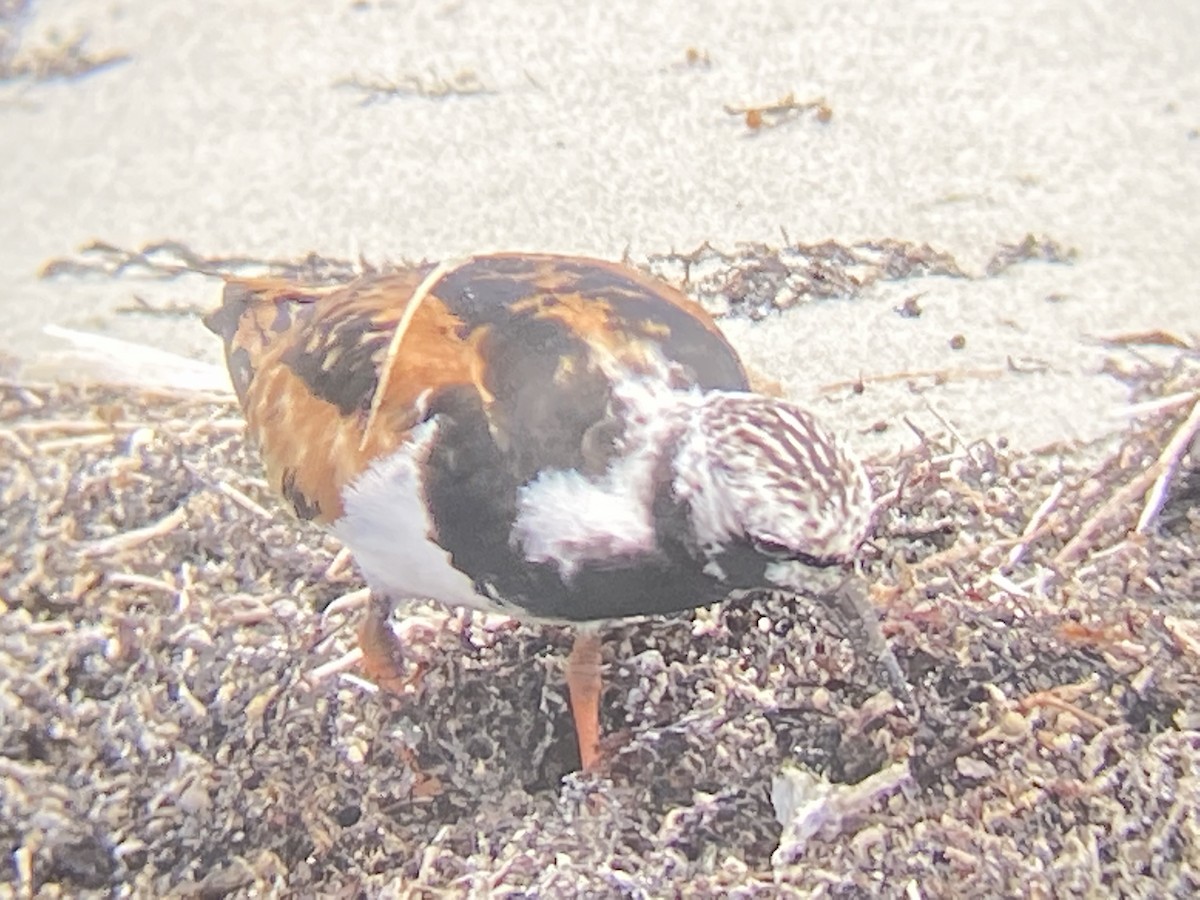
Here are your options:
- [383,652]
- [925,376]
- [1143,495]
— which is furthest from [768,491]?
[925,376]

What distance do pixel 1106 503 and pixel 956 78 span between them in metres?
1.62

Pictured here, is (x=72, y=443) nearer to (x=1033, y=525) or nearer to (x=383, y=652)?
(x=383, y=652)

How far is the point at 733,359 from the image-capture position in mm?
1879

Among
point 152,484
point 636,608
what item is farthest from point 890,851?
point 152,484

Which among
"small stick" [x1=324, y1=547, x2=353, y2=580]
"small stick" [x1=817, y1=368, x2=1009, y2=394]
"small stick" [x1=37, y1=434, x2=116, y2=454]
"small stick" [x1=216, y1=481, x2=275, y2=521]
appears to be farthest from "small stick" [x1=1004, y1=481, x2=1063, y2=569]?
"small stick" [x1=37, y1=434, x2=116, y2=454]

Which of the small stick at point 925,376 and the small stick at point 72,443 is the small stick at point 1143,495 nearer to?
the small stick at point 925,376

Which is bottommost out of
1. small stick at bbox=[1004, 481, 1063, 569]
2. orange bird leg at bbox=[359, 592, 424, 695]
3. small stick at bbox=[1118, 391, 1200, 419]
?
orange bird leg at bbox=[359, 592, 424, 695]

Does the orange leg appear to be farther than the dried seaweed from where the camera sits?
Yes

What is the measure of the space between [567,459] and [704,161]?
1.88 metres

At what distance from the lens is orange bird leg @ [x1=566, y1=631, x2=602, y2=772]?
202cm

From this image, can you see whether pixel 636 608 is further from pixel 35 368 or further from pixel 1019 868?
pixel 35 368

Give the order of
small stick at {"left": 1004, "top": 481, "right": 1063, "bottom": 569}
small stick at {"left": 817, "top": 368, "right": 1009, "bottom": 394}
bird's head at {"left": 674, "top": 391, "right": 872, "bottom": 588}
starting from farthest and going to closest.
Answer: small stick at {"left": 817, "top": 368, "right": 1009, "bottom": 394} → small stick at {"left": 1004, "top": 481, "right": 1063, "bottom": 569} → bird's head at {"left": 674, "top": 391, "right": 872, "bottom": 588}

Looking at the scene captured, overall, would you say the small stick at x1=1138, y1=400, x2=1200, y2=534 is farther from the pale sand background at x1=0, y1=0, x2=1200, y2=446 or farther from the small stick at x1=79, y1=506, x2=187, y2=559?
the small stick at x1=79, y1=506, x2=187, y2=559

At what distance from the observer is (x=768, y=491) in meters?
1.58
